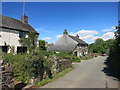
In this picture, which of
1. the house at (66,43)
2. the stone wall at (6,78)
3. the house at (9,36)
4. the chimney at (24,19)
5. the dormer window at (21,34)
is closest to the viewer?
the stone wall at (6,78)

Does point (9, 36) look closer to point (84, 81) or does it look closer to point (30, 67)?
point (30, 67)

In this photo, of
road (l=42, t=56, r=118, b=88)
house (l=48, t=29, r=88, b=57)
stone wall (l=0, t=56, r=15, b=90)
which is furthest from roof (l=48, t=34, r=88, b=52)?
stone wall (l=0, t=56, r=15, b=90)

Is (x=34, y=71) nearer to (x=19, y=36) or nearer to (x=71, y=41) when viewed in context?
(x=19, y=36)

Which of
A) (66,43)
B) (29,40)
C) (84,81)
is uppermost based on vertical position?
(66,43)

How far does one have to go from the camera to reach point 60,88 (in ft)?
22.5

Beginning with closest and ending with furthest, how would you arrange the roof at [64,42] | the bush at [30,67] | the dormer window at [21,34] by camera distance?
1. the bush at [30,67]
2. the dormer window at [21,34]
3. the roof at [64,42]

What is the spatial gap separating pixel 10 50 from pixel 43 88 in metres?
12.9

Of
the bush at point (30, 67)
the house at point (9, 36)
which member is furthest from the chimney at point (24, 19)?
the bush at point (30, 67)

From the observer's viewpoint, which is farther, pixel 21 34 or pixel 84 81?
pixel 21 34

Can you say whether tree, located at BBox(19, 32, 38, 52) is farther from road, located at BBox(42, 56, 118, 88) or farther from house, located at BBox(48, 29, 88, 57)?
house, located at BBox(48, 29, 88, 57)

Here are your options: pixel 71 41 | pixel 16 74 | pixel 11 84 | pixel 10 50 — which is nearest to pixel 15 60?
pixel 16 74

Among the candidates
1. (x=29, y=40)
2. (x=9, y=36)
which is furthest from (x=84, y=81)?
(x=29, y=40)

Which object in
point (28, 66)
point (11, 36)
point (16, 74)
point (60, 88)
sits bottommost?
point (60, 88)

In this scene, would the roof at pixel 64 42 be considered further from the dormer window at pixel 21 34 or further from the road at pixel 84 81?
the road at pixel 84 81
